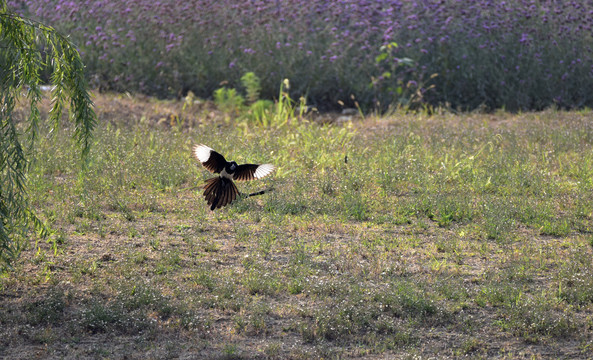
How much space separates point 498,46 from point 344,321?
849 cm

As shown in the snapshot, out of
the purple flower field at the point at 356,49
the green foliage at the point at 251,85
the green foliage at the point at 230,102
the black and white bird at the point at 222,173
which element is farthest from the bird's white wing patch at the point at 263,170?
the purple flower field at the point at 356,49

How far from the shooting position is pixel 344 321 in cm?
412

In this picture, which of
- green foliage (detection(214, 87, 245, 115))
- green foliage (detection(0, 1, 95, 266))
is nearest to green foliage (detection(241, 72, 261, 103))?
green foliage (detection(214, 87, 245, 115))

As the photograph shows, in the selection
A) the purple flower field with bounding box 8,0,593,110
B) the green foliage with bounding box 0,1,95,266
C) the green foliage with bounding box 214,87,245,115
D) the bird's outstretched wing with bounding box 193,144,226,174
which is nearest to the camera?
the green foliage with bounding box 0,1,95,266

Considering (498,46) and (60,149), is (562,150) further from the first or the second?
(60,149)

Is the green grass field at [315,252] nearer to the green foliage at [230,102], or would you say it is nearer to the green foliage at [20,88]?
the green foliage at [20,88]

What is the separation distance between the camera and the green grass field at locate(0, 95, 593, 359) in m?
4.02

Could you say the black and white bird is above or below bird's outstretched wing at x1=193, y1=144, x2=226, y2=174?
below

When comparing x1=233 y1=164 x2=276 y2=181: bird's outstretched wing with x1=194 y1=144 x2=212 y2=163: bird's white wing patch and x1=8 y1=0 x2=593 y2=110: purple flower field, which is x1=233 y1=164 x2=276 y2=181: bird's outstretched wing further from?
x1=8 y1=0 x2=593 y2=110: purple flower field

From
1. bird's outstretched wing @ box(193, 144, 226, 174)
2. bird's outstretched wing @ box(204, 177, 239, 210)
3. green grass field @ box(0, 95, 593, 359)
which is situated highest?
bird's outstretched wing @ box(193, 144, 226, 174)

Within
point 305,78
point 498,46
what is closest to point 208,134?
point 305,78

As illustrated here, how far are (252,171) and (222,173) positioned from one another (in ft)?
0.88

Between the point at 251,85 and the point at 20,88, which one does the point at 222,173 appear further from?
the point at 251,85

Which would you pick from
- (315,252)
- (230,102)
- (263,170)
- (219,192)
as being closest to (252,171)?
(263,170)
